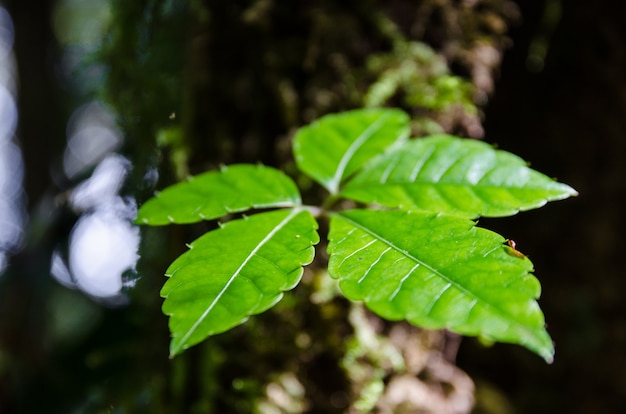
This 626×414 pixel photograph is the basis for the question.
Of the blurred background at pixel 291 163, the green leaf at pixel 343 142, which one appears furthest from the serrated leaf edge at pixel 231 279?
the blurred background at pixel 291 163

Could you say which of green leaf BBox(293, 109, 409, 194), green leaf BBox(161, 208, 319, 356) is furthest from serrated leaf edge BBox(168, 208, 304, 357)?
green leaf BBox(293, 109, 409, 194)

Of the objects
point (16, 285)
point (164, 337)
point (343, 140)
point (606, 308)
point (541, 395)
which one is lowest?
point (541, 395)

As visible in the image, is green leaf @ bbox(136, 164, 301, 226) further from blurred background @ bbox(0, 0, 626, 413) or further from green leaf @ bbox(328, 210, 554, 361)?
blurred background @ bbox(0, 0, 626, 413)

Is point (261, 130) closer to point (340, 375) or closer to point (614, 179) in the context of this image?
point (340, 375)

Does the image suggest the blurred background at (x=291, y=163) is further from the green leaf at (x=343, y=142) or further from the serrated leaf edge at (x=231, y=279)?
the serrated leaf edge at (x=231, y=279)

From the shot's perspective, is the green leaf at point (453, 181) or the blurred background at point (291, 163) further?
the blurred background at point (291, 163)

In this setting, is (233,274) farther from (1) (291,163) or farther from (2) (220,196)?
(1) (291,163)

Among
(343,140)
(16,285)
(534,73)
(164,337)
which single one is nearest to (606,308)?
(534,73)

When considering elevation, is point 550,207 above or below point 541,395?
above
